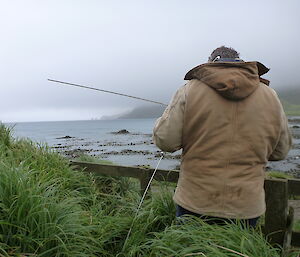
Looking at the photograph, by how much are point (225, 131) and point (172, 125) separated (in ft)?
1.36

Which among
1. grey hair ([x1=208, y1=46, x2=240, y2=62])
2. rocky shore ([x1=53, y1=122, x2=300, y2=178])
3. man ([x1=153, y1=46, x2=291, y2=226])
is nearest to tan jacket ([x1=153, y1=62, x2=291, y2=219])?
man ([x1=153, y1=46, x2=291, y2=226])

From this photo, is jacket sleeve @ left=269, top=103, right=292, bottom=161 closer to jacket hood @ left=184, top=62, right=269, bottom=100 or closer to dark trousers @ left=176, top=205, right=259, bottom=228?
jacket hood @ left=184, top=62, right=269, bottom=100

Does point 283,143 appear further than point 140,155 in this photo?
No

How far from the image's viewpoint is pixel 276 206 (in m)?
2.98

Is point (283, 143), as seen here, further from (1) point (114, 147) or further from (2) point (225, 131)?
(1) point (114, 147)

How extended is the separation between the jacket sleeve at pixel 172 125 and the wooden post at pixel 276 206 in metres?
1.14

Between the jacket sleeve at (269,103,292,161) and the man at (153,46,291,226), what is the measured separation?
33 mm

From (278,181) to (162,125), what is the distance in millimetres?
1373

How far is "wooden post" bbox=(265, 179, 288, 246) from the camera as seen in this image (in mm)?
2930

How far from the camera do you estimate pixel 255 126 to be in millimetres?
2334

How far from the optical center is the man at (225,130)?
7.60 feet

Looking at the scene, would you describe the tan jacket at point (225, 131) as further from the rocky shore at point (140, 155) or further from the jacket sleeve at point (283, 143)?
the rocky shore at point (140, 155)

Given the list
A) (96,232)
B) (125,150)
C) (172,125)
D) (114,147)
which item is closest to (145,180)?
(96,232)

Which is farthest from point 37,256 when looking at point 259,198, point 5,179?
point 259,198
